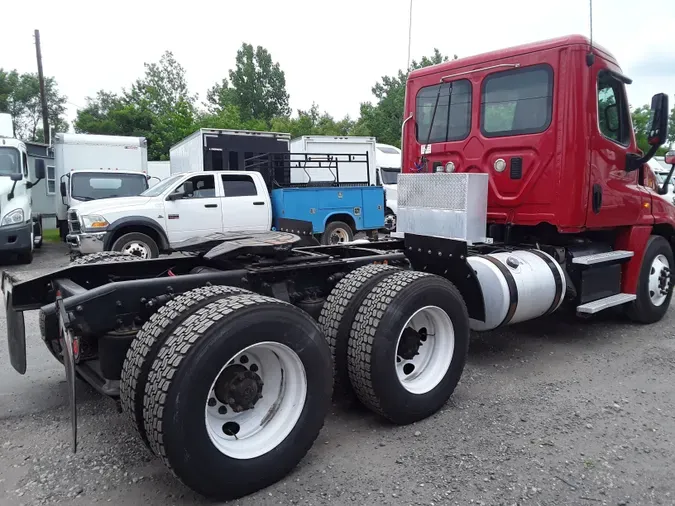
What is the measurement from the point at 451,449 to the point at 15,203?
36.6 ft

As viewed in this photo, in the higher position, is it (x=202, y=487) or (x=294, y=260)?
(x=294, y=260)

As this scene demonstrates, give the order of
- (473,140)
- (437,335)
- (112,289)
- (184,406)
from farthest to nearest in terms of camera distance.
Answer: (473,140) < (437,335) < (112,289) < (184,406)

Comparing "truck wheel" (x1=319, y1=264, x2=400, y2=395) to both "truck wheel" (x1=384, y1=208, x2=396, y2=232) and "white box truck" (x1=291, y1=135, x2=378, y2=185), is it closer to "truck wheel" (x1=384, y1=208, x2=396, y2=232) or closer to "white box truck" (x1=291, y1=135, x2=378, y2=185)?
"truck wheel" (x1=384, y1=208, x2=396, y2=232)

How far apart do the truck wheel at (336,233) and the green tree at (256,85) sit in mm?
40151

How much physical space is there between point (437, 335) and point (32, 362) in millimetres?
3650

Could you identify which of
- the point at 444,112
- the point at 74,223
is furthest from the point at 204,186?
the point at 444,112

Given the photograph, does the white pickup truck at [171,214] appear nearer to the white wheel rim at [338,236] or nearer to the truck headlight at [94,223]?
the truck headlight at [94,223]

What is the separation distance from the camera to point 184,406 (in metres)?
2.48

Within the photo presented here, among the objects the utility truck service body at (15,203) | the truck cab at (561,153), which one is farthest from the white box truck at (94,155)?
the truck cab at (561,153)

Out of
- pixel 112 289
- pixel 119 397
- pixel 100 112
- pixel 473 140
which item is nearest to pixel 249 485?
pixel 119 397

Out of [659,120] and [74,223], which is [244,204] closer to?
[74,223]

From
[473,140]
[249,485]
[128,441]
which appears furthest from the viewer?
[473,140]

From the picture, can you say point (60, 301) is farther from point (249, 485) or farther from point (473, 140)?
point (473, 140)

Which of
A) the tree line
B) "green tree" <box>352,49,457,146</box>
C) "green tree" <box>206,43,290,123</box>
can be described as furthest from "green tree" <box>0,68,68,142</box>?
"green tree" <box>352,49,457,146</box>
